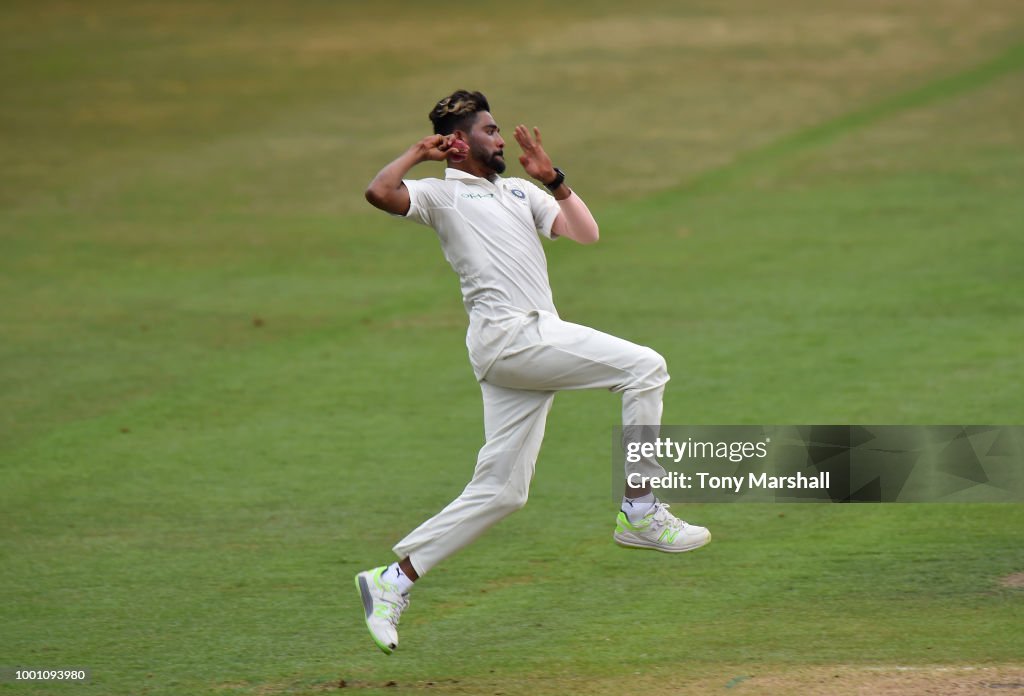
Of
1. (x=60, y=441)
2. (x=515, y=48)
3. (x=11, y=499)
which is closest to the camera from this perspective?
(x=11, y=499)

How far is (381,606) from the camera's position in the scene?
7.11 m

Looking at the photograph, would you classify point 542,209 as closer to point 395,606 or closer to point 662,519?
point 662,519

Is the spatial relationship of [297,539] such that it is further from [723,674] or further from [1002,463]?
[1002,463]

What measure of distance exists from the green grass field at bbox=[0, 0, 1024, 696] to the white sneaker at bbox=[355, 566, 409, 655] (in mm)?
303

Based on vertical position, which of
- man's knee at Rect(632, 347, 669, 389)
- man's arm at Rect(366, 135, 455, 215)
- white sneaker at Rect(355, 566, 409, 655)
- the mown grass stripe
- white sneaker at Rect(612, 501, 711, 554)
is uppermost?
the mown grass stripe

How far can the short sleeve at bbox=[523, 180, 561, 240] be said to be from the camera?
742cm

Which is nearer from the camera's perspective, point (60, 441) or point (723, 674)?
point (723, 674)

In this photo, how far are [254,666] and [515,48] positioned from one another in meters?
23.0

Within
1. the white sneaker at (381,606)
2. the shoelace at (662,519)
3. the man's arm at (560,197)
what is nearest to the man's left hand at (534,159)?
the man's arm at (560,197)

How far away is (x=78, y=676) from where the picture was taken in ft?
23.8

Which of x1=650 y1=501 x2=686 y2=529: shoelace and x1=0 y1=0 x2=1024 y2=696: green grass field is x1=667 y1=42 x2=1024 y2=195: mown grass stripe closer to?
x1=0 y1=0 x2=1024 y2=696: green grass field

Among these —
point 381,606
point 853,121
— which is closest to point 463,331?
point 381,606

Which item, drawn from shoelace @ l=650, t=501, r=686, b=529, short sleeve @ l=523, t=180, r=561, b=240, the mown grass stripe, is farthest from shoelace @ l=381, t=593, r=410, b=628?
the mown grass stripe

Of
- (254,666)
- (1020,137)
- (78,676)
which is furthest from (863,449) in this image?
(1020,137)
